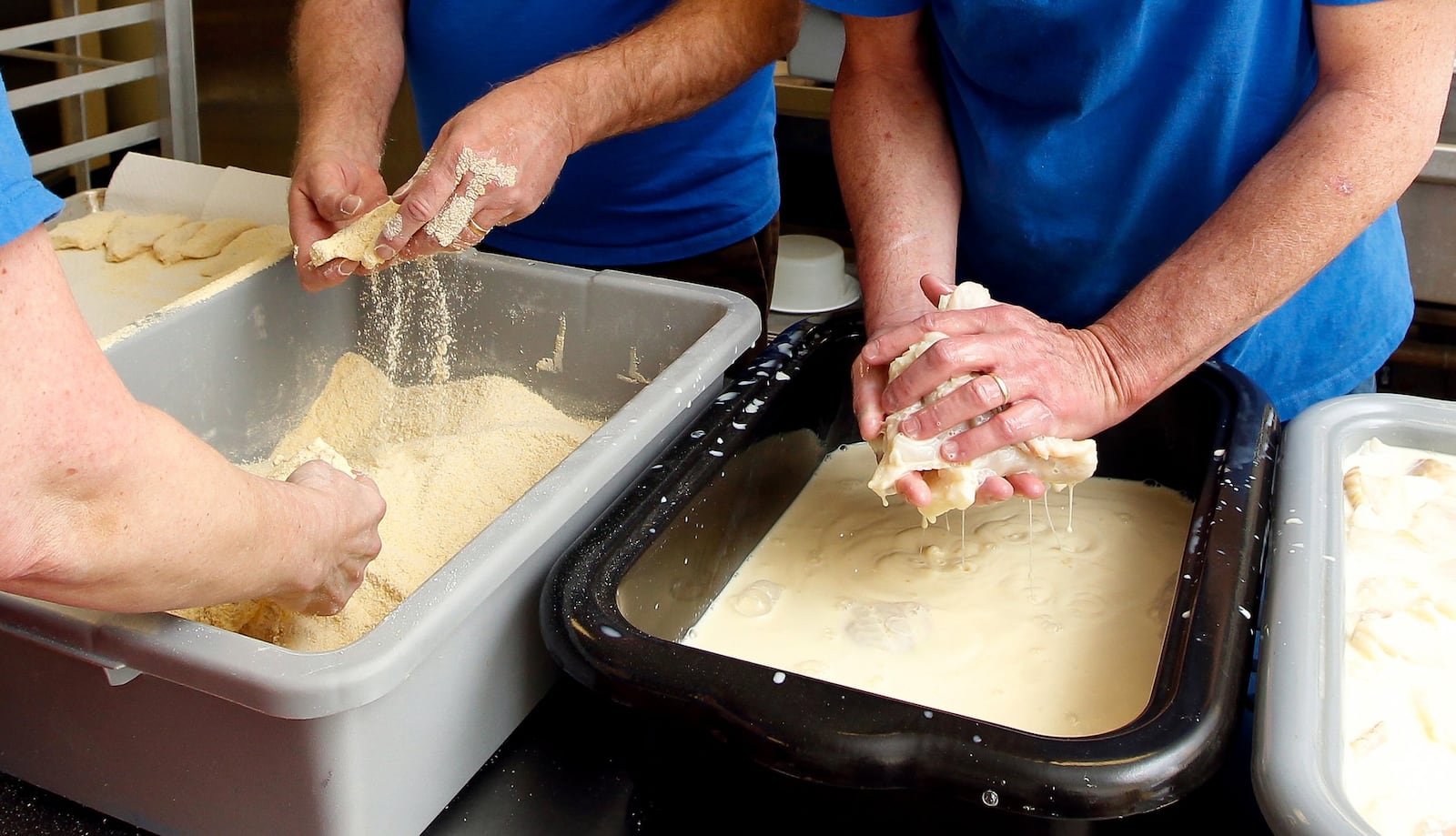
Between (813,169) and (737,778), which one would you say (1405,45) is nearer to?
(737,778)

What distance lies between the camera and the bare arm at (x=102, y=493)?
56 cm

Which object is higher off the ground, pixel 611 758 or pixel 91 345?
pixel 91 345

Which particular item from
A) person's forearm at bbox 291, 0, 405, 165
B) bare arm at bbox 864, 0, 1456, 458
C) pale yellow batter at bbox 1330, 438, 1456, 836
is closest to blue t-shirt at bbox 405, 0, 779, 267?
person's forearm at bbox 291, 0, 405, 165

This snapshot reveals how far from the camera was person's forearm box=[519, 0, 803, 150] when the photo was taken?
1.25 metres

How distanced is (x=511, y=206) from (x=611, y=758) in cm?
55

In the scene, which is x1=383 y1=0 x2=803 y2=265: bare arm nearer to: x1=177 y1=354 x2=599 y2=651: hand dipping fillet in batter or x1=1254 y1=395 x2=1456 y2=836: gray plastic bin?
x1=177 y1=354 x2=599 y2=651: hand dipping fillet in batter

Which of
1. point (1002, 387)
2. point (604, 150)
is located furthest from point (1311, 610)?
point (604, 150)

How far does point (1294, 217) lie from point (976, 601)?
0.41 meters

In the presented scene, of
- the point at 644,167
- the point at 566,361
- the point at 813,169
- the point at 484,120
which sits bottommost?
the point at 813,169

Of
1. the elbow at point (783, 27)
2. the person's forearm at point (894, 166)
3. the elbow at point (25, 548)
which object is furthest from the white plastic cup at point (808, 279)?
the elbow at point (25, 548)

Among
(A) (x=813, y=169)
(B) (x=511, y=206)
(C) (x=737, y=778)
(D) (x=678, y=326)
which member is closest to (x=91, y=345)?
(C) (x=737, y=778)

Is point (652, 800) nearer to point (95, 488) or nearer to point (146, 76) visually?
point (95, 488)

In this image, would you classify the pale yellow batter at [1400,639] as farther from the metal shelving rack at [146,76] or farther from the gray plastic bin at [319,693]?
the metal shelving rack at [146,76]

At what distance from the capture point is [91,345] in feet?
1.97
